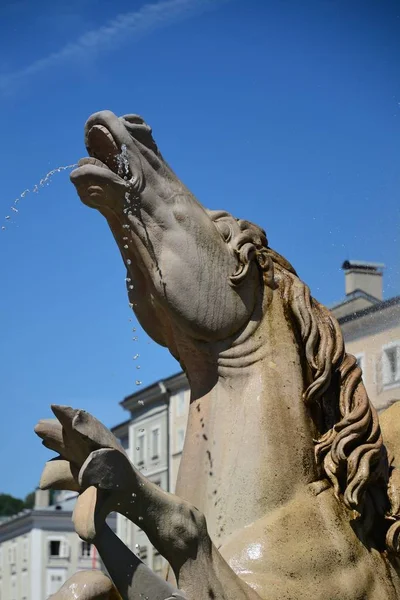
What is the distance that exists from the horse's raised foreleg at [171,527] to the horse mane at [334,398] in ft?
2.43

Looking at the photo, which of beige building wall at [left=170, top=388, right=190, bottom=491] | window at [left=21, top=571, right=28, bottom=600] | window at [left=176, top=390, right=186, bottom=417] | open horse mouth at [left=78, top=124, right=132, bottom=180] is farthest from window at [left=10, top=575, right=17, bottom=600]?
open horse mouth at [left=78, top=124, right=132, bottom=180]

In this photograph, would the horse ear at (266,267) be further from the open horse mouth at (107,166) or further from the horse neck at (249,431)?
the open horse mouth at (107,166)

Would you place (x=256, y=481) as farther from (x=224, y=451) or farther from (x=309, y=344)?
(x=309, y=344)

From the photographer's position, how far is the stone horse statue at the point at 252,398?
4.86 metres

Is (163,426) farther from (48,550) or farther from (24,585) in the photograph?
(24,585)

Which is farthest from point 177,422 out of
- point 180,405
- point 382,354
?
point 382,354

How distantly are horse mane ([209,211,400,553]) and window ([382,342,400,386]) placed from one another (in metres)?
2.73

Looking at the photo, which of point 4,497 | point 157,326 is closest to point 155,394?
point 157,326

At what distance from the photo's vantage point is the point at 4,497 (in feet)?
453

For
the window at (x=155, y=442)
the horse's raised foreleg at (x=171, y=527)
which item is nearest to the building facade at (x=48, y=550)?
the window at (x=155, y=442)

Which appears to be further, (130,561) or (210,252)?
(210,252)

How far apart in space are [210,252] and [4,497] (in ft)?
447

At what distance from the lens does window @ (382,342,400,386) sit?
8078 mm

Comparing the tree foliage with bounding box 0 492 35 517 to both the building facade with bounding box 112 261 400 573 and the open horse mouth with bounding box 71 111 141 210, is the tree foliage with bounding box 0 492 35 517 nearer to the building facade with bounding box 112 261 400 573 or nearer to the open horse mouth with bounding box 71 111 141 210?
the building facade with bounding box 112 261 400 573
